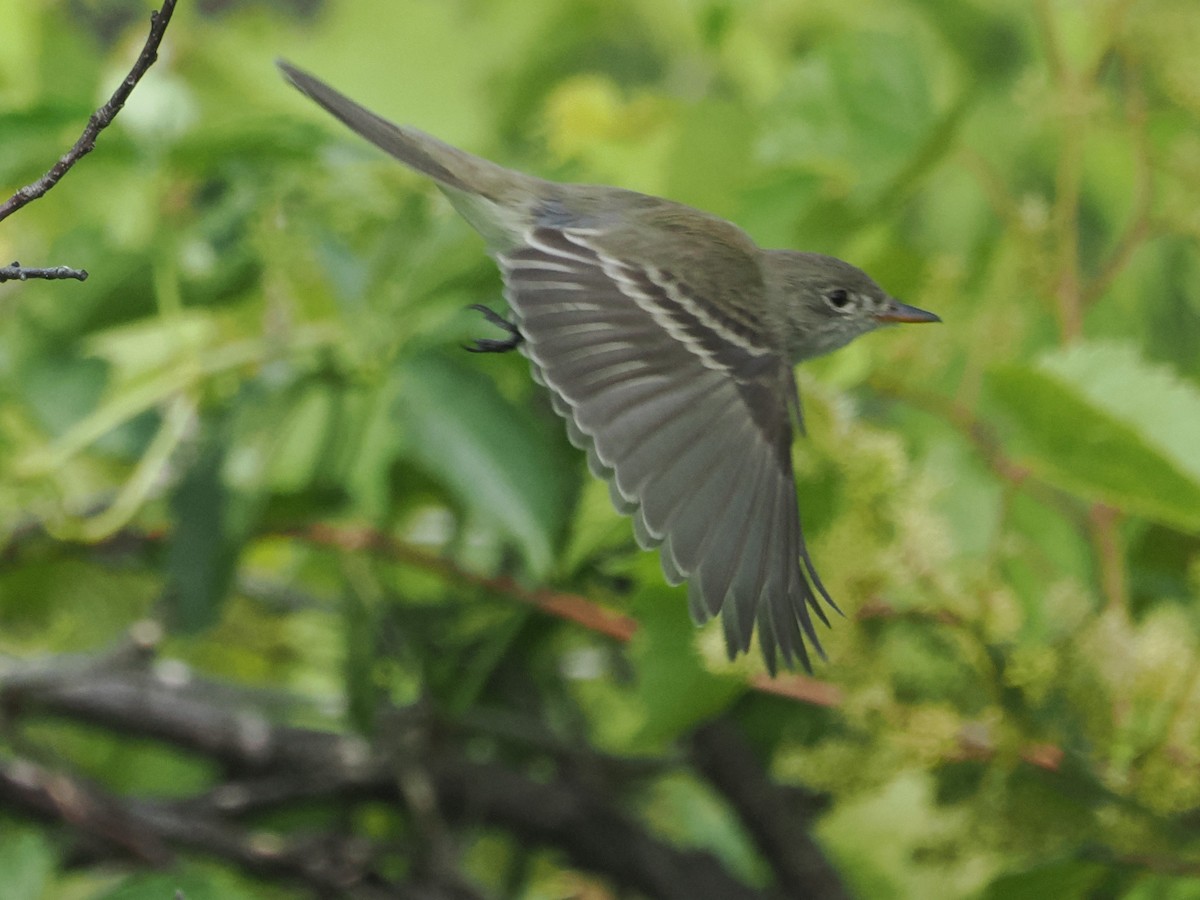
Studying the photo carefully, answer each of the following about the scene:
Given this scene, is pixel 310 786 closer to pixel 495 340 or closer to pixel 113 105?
pixel 495 340

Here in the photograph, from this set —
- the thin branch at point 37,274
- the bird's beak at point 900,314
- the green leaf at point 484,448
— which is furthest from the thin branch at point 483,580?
the thin branch at point 37,274

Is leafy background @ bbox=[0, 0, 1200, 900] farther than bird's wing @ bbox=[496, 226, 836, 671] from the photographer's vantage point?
Yes

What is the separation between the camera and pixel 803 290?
5.96 feet

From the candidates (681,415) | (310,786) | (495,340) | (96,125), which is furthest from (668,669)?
(96,125)

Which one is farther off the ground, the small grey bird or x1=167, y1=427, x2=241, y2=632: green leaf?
the small grey bird

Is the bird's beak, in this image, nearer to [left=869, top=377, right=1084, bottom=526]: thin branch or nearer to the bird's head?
the bird's head

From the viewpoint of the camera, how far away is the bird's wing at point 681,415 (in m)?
1.31

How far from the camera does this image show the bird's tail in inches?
63.4

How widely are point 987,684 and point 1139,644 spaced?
0.16 metres

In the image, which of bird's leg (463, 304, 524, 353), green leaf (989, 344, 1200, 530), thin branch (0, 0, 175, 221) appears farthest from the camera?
bird's leg (463, 304, 524, 353)

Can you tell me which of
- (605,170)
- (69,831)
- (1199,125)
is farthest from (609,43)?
(69,831)

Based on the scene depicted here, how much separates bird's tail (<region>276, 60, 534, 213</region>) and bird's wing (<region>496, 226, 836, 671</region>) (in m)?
0.18

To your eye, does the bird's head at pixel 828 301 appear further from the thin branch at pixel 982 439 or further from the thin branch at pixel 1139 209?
the thin branch at pixel 1139 209

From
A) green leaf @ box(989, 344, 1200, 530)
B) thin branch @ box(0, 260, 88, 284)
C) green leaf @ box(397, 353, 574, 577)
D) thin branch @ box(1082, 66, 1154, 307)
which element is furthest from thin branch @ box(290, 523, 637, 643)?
thin branch @ box(0, 260, 88, 284)
